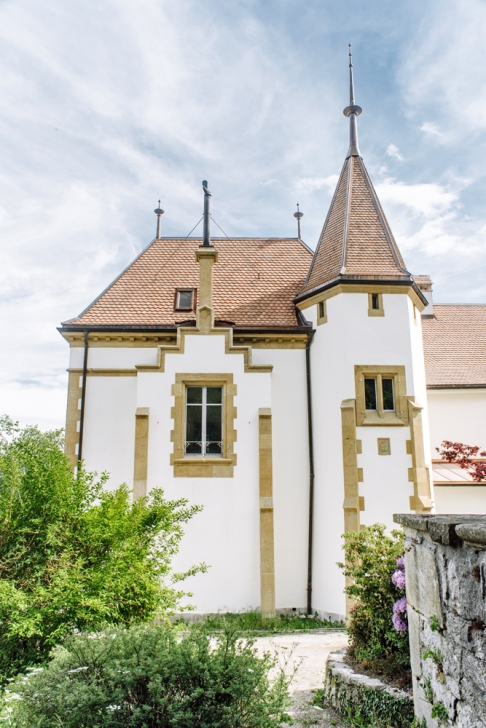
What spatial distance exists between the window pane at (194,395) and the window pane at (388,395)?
4.43 m

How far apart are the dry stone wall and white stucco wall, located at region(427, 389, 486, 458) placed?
1266 centimetres

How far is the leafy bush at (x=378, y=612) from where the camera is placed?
19.8 ft

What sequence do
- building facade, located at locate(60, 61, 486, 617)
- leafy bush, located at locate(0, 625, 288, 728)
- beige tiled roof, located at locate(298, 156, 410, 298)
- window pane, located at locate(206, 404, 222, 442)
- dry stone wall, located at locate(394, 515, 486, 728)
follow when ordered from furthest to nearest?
beige tiled roof, located at locate(298, 156, 410, 298) → window pane, located at locate(206, 404, 222, 442) → building facade, located at locate(60, 61, 486, 617) → leafy bush, located at locate(0, 625, 288, 728) → dry stone wall, located at locate(394, 515, 486, 728)

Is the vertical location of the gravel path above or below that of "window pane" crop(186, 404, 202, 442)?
below

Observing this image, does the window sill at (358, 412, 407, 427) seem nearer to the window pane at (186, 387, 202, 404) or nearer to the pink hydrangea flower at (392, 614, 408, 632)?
the window pane at (186, 387, 202, 404)

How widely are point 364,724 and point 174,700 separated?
7.67 ft

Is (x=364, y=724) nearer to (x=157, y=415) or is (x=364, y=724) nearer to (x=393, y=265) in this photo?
(x=157, y=415)

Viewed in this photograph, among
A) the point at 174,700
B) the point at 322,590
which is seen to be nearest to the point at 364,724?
the point at 174,700

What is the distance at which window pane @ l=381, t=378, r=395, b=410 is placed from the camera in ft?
42.9

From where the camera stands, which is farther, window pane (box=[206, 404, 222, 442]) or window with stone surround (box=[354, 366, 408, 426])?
window pane (box=[206, 404, 222, 442])

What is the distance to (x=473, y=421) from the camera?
664 inches

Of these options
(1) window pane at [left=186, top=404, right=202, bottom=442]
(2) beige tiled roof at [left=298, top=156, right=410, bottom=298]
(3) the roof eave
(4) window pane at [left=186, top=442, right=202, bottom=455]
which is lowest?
(4) window pane at [left=186, top=442, right=202, bottom=455]

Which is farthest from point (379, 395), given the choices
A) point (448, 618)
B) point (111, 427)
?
point (448, 618)

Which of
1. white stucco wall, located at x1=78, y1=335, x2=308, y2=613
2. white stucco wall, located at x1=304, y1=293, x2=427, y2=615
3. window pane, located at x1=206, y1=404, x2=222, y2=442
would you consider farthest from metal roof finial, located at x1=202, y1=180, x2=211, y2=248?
window pane, located at x1=206, y1=404, x2=222, y2=442
